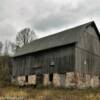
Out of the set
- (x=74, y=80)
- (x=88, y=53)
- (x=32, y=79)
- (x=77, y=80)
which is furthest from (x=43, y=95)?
(x=32, y=79)

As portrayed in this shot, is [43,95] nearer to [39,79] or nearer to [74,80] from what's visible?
[74,80]

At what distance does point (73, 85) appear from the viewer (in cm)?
2583

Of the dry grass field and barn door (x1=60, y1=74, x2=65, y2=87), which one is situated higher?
barn door (x1=60, y1=74, x2=65, y2=87)

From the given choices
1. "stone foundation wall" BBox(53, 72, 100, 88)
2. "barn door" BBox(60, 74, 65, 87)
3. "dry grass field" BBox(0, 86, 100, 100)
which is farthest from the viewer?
"barn door" BBox(60, 74, 65, 87)

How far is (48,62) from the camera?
96.2 ft

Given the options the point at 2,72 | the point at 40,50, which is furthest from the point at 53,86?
the point at 2,72

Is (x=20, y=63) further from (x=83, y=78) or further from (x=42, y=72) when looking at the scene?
(x=83, y=78)

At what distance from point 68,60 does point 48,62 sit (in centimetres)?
360

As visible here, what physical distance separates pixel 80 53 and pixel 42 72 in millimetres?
6150

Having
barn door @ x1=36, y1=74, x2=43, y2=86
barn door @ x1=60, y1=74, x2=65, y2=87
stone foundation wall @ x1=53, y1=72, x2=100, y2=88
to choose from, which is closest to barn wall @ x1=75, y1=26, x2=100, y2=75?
stone foundation wall @ x1=53, y1=72, x2=100, y2=88

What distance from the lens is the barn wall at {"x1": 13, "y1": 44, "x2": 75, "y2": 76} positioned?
26719 mm

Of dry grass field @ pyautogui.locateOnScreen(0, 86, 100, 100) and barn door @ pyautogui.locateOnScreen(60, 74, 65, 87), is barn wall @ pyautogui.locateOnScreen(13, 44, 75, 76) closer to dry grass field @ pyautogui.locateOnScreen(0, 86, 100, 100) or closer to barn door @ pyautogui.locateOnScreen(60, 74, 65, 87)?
barn door @ pyautogui.locateOnScreen(60, 74, 65, 87)

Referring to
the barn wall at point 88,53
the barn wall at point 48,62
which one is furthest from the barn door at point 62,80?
the barn wall at point 88,53

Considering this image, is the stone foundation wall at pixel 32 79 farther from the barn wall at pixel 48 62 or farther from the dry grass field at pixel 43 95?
the dry grass field at pixel 43 95
